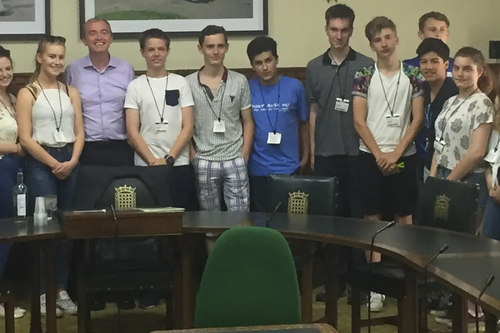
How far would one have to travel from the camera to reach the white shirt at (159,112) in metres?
4.29

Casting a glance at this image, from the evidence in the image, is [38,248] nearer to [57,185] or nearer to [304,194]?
[57,185]

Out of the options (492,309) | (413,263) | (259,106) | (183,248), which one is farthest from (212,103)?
(492,309)

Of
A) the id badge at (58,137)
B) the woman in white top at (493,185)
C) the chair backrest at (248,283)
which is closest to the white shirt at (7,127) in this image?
the id badge at (58,137)

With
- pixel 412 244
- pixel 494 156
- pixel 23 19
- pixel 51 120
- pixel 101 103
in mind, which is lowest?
pixel 412 244

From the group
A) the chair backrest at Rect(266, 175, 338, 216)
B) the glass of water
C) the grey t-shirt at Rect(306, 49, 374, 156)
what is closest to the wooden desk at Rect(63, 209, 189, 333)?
the glass of water

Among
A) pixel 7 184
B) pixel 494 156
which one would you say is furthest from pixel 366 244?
pixel 7 184

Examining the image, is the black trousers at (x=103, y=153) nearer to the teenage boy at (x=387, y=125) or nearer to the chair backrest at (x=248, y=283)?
the teenage boy at (x=387, y=125)

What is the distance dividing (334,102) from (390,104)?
1.27 ft

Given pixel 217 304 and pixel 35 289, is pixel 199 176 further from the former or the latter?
pixel 217 304

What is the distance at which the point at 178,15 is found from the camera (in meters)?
5.27

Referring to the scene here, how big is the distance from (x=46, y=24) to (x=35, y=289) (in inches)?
96.2

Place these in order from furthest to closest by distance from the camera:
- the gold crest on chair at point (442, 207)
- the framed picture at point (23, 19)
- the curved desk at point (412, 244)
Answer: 1. the framed picture at point (23, 19)
2. the gold crest on chair at point (442, 207)
3. the curved desk at point (412, 244)

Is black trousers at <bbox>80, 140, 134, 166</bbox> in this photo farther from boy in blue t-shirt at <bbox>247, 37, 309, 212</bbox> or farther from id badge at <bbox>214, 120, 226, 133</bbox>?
boy in blue t-shirt at <bbox>247, 37, 309, 212</bbox>

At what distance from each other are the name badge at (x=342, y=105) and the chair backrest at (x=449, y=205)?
106 centimetres
